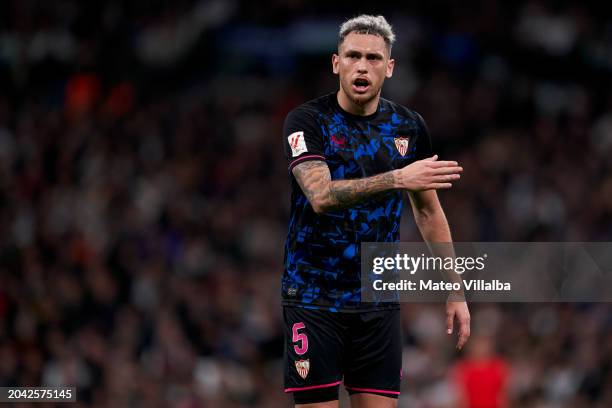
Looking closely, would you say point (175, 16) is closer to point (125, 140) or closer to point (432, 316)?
point (125, 140)

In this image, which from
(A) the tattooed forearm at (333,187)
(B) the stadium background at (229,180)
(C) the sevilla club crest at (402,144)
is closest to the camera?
(A) the tattooed forearm at (333,187)

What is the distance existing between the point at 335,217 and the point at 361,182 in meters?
0.36

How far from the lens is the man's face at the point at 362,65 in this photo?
19.1 ft

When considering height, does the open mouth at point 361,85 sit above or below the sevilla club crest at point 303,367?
above

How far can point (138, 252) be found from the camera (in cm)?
1351

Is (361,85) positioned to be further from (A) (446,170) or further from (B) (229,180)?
(B) (229,180)

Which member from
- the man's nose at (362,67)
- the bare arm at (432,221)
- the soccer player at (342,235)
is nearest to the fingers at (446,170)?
the soccer player at (342,235)

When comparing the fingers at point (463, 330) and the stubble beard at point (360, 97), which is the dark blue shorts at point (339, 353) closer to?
the fingers at point (463, 330)

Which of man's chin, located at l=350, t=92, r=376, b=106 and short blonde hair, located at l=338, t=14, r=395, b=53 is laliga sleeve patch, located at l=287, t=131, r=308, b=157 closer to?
man's chin, located at l=350, t=92, r=376, b=106

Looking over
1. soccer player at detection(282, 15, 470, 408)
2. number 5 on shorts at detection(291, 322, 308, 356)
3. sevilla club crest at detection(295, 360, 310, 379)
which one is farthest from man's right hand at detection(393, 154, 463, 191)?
sevilla club crest at detection(295, 360, 310, 379)

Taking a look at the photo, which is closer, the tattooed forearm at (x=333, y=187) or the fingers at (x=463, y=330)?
the tattooed forearm at (x=333, y=187)

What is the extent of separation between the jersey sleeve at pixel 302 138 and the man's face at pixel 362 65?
0.84 feet

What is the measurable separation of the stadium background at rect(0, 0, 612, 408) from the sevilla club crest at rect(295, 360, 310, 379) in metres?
4.96

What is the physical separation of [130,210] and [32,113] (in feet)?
9.14
